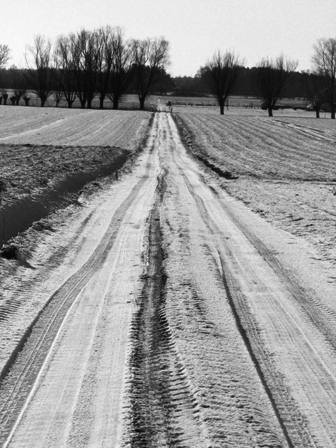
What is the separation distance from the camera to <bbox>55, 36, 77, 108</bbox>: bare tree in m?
90.2

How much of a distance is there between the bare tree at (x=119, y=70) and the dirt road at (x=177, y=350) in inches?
3145

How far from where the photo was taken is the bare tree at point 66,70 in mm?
90250

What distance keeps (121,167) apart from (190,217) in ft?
32.3

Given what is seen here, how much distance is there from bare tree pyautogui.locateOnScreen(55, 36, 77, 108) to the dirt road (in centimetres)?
8527

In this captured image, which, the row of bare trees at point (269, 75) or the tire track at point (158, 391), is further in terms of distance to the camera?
the row of bare trees at point (269, 75)

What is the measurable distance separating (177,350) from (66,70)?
91773mm

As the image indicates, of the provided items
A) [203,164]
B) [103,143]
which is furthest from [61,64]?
[203,164]

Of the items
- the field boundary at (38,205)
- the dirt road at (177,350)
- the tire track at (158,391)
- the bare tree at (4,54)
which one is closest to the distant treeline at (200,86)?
the bare tree at (4,54)

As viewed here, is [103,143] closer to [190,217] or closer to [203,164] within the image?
[203,164]

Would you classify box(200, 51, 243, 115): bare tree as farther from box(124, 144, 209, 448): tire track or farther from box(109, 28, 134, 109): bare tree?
box(124, 144, 209, 448): tire track

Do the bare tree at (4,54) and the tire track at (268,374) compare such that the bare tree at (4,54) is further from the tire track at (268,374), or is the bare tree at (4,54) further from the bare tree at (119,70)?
the tire track at (268,374)

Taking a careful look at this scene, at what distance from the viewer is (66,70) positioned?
91125 mm

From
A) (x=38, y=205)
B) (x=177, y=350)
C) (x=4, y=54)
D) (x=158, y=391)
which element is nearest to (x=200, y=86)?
(x=4, y=54)

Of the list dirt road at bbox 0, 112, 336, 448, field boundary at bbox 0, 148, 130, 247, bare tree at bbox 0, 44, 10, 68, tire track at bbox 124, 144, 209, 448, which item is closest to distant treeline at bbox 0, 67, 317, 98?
bare tree at bbox 0, 44, 10, 68
